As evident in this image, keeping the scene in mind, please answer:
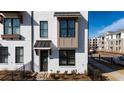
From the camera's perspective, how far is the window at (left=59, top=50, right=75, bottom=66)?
17594 mm

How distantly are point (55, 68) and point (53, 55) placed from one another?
101cm

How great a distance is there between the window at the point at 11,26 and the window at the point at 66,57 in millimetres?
3815

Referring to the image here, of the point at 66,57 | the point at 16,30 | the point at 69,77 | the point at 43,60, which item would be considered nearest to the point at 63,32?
the point at 66,57

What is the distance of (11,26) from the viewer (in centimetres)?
1752

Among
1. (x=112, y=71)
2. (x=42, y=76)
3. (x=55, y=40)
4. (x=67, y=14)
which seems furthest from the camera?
(x=112, y=71)

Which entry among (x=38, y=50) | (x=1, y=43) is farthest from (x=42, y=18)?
(x=1, y=43)

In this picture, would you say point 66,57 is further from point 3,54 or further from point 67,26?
point 3,54

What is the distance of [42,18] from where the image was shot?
17.5 m

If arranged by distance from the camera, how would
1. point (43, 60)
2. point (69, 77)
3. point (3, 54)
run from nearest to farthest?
point (69, 77)
point (3, 54)
point (43, 60)

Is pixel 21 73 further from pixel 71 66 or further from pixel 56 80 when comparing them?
pixel 71 66

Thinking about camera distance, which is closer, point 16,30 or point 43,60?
point 16,30

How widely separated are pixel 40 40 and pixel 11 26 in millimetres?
2465

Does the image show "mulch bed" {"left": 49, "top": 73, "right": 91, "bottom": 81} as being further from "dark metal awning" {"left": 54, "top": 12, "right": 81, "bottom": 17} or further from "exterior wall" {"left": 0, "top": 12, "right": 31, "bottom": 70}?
"dark metal awning" {"left": 54, "top": 12, "right": 81, "bottom": 17}

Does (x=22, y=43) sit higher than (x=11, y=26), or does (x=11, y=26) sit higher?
(x=11, y=26)
